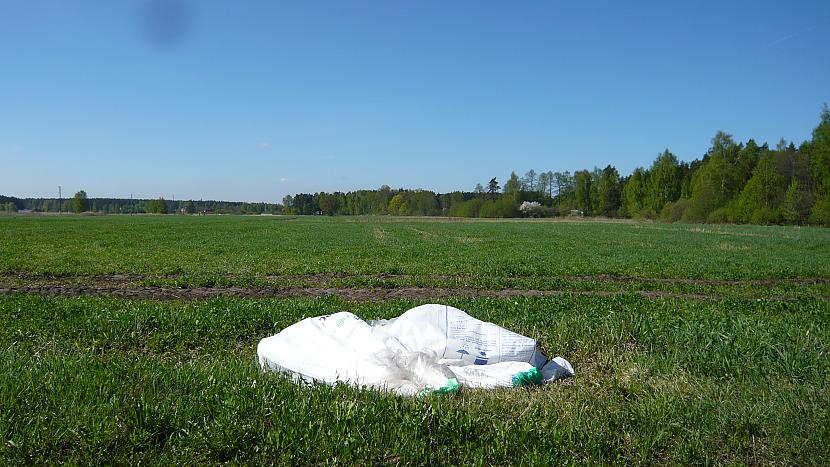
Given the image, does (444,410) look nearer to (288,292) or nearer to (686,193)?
(288,292)

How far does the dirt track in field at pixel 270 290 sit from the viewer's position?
12570 millimetres

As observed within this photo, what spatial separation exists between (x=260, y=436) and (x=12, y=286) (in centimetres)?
1375

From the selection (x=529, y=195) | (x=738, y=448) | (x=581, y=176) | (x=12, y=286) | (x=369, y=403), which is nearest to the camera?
(x=738, y=448)

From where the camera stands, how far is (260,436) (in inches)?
144

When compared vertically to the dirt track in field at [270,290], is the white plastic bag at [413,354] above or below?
above

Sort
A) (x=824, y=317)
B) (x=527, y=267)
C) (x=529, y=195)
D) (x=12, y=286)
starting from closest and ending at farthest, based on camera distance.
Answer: (x=824, y=317) → (x=12, y=286) → (x=527, y=267) → (x=529, y=195)

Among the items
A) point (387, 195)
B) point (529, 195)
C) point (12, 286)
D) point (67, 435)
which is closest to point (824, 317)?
point (67, 435)

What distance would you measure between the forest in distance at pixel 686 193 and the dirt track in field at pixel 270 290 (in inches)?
2738

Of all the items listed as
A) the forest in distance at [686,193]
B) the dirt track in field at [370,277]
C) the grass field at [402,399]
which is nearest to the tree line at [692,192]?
the forest in distance at [686,193]

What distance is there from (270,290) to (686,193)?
350 feet

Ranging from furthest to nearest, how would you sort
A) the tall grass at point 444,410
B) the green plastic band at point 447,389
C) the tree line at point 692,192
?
the tree line at point 692,192, the green plastic band at point 447,389, the tall grass at point 444,410

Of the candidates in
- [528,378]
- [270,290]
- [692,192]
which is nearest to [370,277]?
[270,290]

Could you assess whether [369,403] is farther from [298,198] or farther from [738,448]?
[298,198]

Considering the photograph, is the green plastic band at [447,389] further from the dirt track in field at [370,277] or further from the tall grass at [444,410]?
the dirt track in field at [370,277]
